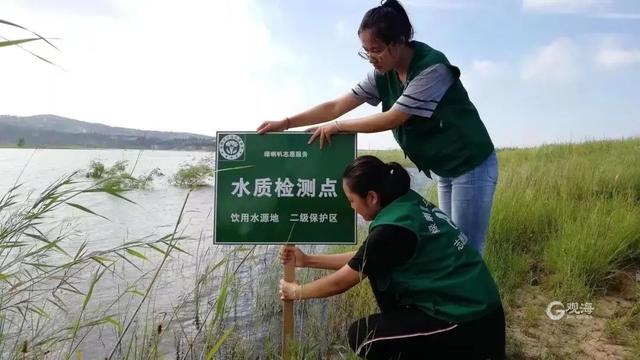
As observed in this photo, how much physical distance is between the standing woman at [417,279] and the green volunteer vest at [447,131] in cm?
35

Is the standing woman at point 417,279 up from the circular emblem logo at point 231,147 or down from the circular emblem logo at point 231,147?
down

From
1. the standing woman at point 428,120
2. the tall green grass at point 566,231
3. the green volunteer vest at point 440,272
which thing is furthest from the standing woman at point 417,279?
the tall green grass at point 566,231

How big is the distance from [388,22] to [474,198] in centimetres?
101

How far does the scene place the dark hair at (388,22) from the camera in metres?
2.18

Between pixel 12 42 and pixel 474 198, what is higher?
pixel 12 42

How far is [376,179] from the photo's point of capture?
7.13ft

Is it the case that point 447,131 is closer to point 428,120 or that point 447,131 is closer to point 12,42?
point 428,120

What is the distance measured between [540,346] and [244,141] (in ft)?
7.06

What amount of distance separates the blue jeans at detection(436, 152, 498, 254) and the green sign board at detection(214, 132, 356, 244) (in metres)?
0.60

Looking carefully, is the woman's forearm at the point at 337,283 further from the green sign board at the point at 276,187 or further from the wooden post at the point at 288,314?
the green sign board at the point at 276,187

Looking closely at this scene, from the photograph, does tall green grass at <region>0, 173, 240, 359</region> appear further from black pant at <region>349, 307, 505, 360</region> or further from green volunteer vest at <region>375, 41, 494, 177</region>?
green volunteer vest at <region>375, 41, 494, 177</region>

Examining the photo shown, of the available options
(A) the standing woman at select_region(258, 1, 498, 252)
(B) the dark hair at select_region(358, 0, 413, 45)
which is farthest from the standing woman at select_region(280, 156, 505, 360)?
(B) the dark hair at select_region(358, 0, 413, 45)

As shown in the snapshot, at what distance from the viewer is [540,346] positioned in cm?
283

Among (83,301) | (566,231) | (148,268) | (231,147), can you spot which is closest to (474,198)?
(231,147)
